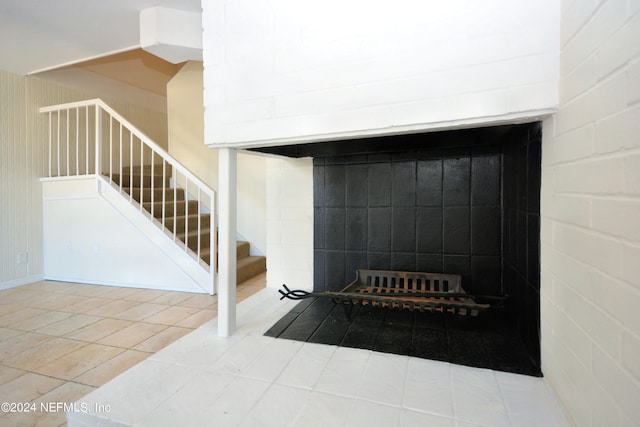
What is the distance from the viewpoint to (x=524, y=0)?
48.9 inches

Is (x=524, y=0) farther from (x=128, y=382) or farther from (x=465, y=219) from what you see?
(x=128, y=382)

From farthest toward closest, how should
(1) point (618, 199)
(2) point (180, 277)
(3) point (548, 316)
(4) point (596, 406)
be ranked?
(2) point (180, 277)
(3) point (548, 316)
(4) point (596, 406)
(1) point (618, 199)

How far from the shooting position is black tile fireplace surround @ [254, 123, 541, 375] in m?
1.64

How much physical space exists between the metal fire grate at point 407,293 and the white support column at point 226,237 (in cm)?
42

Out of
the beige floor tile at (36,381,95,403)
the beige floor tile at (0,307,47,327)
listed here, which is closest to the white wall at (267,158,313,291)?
the beige floor tile at (36,381,95,403)

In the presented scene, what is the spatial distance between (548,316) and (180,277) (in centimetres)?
298

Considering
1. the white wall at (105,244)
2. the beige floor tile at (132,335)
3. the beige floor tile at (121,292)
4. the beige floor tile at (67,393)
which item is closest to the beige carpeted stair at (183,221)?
the white wall at (105,244)

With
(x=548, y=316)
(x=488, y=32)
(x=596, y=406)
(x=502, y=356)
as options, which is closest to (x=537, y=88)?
(x=488, y=32)

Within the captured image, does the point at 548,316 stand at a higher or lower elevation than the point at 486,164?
lower

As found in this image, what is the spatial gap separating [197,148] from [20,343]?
313cm

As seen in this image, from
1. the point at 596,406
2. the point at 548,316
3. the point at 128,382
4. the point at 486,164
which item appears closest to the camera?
the point at 596,406

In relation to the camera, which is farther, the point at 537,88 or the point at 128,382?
the point at 128,382

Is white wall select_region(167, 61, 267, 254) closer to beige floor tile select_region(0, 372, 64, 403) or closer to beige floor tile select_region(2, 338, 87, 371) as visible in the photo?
beige floor tile select_region(2, 338, 87, 371)

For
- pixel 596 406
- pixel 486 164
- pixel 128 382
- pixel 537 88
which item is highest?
pixel 537 88
